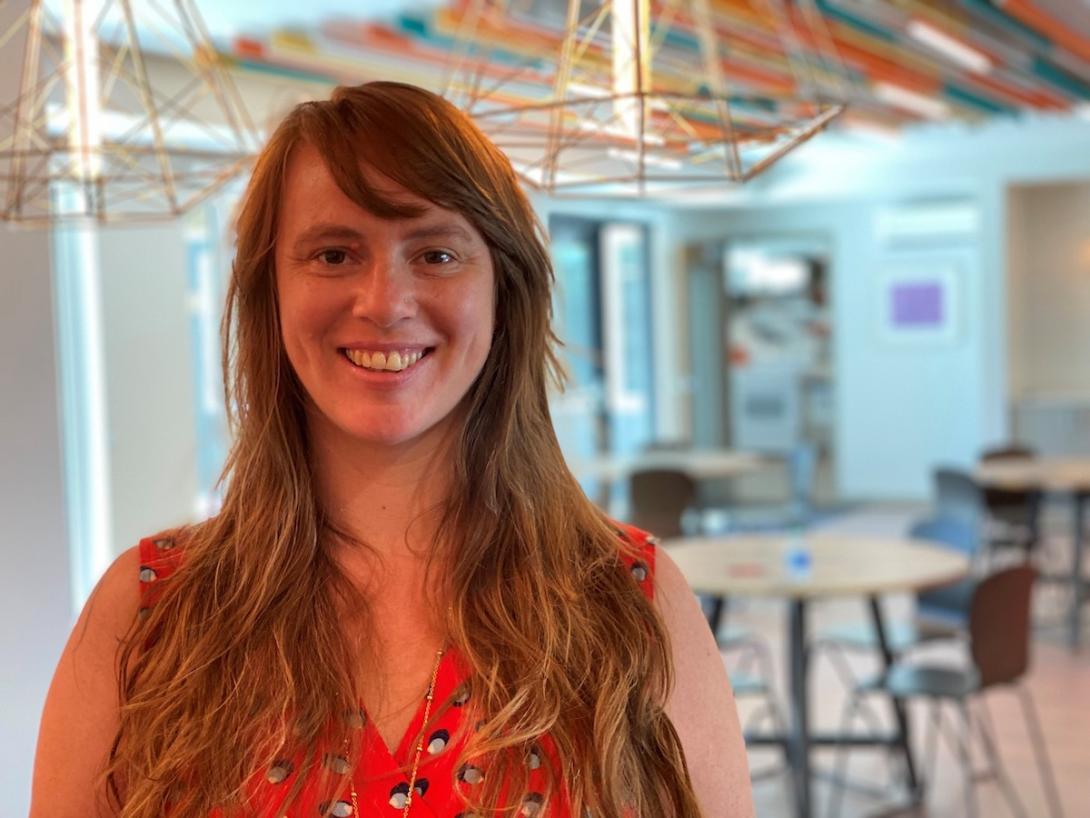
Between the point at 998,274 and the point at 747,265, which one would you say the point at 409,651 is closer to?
the point at 998,274

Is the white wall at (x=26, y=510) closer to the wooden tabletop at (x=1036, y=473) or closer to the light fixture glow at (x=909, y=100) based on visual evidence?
the wooden tabletop at (x=1036, y=473)

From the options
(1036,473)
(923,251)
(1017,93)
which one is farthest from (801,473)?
(923,251)

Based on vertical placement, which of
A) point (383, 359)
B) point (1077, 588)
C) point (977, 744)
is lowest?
point (977, 744)

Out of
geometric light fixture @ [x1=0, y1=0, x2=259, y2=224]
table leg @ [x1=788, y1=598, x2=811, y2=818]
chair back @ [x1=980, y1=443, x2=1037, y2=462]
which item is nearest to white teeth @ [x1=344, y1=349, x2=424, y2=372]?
geometric light fixture @ [x1=0, y1=0, x2=259, y2=224]

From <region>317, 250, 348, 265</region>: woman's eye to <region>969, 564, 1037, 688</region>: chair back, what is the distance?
10.6 ft

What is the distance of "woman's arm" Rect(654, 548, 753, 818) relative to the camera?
4.72ft

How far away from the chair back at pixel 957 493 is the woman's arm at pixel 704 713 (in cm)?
536

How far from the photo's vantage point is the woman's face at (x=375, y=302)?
4.36 feet

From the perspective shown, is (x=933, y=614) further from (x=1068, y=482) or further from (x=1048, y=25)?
(x=1048, y=25)

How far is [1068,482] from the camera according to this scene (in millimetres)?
7000

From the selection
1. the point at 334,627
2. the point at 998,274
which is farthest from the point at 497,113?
the point at 998,274

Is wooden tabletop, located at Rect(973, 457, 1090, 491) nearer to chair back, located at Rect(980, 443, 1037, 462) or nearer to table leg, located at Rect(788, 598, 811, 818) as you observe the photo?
chair back, located at Rect(980, 443, 1037, 462)

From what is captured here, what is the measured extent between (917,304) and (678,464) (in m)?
5.17

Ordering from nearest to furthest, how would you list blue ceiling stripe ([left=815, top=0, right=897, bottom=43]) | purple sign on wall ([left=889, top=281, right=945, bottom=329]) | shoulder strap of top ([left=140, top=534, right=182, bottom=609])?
shoulder strap of top ([left=140, top=534, right=182, bottom=609]) → blue ceiling stripe ([left=815, top=0, right=897, bottom=43]) → purple sign on wall ([left=889, top=281, right=945, bottom=329])
